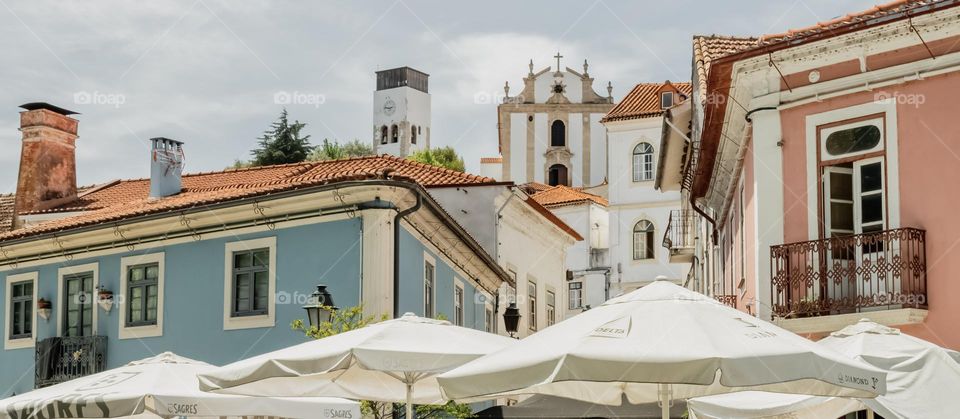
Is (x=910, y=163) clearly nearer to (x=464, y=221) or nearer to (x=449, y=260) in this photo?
(x=449, y=260)

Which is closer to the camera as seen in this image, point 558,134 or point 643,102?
point 643,102

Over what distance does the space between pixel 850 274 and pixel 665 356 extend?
6320mm

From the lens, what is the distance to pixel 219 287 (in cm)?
2080

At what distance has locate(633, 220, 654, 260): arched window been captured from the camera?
168ft

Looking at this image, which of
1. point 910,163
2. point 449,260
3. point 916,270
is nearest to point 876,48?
point 910,163

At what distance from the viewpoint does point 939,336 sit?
13.0 meters

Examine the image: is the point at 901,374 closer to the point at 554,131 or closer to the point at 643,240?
the point at 643,240

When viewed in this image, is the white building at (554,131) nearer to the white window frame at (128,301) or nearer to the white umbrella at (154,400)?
the white window frame at (128,301)

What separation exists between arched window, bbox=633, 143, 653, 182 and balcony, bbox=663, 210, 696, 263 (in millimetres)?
17296

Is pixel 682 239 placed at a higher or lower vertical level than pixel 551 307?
higher

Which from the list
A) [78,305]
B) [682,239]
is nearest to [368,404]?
[78,305]

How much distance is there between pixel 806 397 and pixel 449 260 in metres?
14.9

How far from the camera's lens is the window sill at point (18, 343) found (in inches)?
936

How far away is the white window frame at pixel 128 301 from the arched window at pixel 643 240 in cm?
3127
